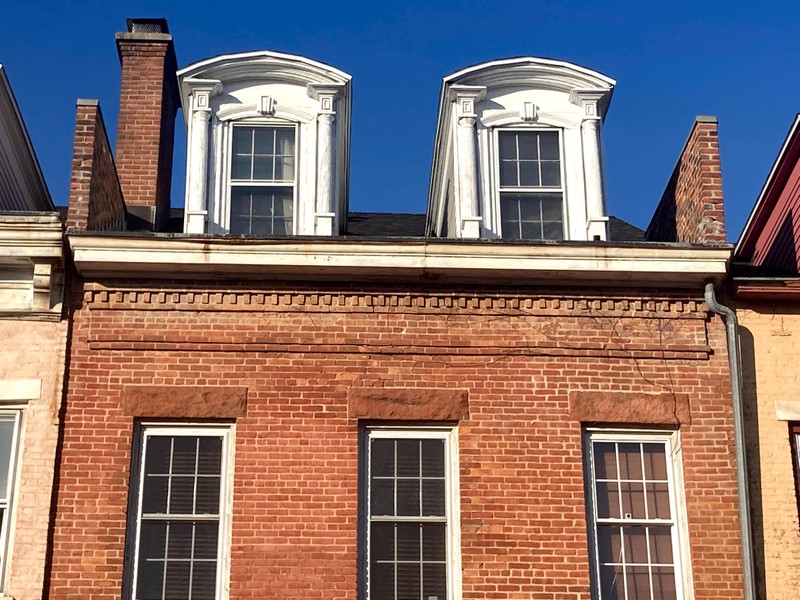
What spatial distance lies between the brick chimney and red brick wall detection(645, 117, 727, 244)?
6.73 meters

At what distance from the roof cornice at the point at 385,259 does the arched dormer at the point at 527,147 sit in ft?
2.93

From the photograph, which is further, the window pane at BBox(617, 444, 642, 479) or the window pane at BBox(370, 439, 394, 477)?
the window pane at BBox(617, 444, 642, 479)

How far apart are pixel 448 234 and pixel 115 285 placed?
430 centimetres

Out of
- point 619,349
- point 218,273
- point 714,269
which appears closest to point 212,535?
point 218,273

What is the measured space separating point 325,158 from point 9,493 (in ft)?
16.8

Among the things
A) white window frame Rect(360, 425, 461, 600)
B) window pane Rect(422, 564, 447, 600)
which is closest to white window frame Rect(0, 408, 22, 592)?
white window frame Rect(360, 425, 461, 600)

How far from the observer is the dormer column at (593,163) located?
538 inches

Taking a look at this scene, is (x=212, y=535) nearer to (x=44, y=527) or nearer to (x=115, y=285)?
(x=44, y=527)

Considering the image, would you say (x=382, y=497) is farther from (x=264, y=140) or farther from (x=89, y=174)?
(x=89, y=174)

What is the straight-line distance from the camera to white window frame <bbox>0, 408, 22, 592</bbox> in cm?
1169

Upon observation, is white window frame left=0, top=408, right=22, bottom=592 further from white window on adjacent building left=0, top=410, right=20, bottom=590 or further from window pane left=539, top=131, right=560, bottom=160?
window pane left=539, top=131, right=560, bottom=160

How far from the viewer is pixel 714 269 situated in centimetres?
1287

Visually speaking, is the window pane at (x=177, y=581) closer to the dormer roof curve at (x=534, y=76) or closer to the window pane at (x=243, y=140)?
the window pane at (x=243, y=140)

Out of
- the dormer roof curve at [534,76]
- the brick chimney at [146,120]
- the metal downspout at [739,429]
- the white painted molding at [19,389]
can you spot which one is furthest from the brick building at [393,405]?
the brick chimney at [146,120]
